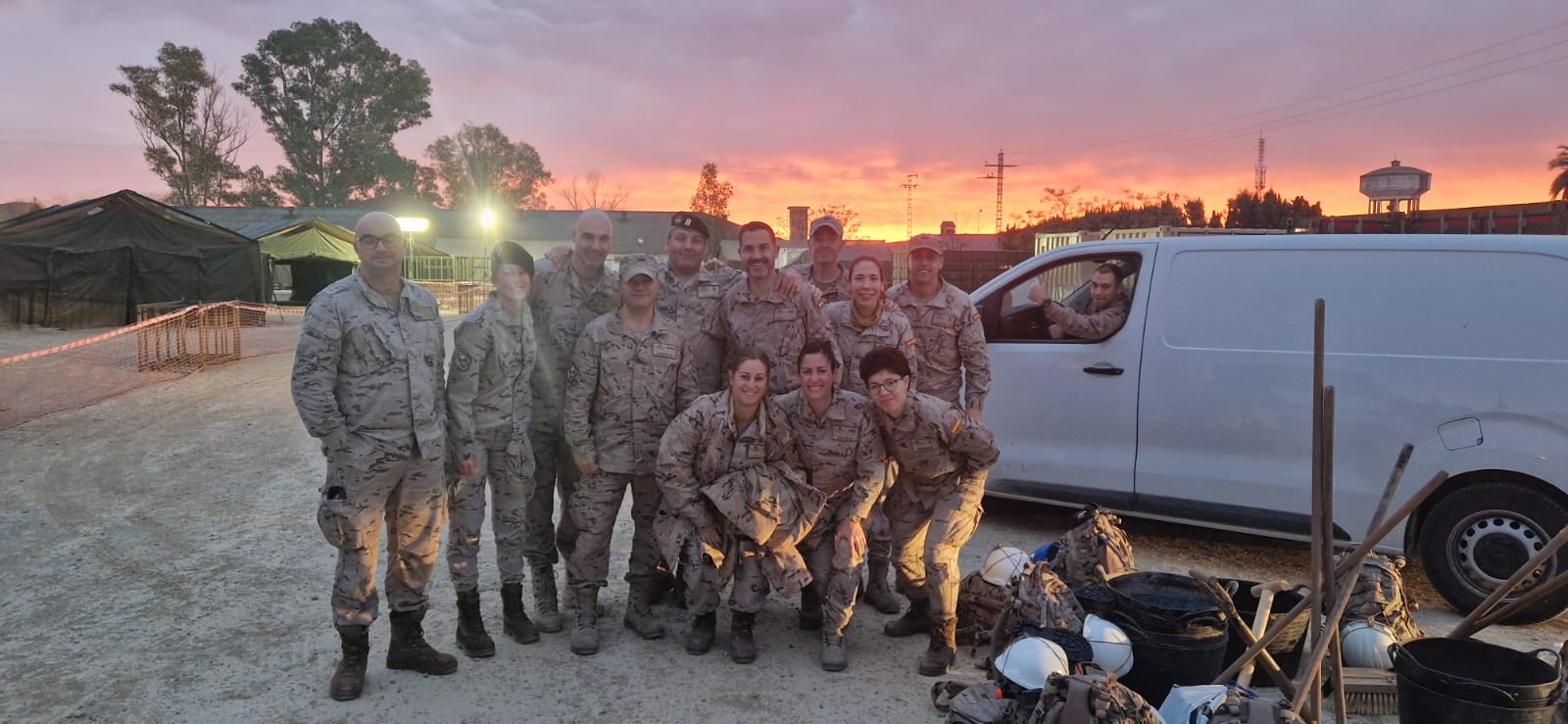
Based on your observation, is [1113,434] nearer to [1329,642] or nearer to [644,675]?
[1329,642]

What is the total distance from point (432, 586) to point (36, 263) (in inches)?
754

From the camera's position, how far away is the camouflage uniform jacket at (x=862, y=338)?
15.0 feet

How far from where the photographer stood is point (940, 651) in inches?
149

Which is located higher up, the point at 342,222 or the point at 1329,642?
the point at 342,222

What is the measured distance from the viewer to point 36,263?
59.7ft

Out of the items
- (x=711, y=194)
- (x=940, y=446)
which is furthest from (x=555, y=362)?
(x=711, y=194)

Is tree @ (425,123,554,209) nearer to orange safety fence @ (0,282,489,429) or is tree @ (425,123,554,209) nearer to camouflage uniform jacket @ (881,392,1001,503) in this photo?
orange safety fence @ (0,282,489,429)

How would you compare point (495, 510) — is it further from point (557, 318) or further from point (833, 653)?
point (833, 653)

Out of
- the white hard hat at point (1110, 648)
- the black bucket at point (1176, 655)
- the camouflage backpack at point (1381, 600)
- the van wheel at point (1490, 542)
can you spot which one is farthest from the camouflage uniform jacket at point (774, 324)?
the van wheel at point (1490, 542)

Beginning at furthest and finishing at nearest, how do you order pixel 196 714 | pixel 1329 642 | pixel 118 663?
1. pixel 118 663
2. pixel 196 714
3. pixel 1329 642

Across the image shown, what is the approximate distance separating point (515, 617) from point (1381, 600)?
3.63 m

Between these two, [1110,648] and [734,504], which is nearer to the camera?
[1110,648]

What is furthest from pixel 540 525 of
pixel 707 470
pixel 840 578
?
pixel 840 578

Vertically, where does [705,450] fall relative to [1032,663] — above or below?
above
